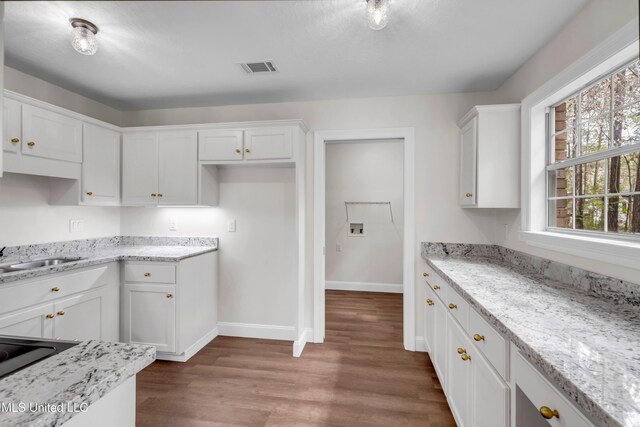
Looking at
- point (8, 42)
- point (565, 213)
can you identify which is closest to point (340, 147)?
point (565, 213)

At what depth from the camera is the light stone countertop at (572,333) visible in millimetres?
822

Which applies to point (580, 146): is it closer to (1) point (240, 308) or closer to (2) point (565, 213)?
(2) point (565, 213)

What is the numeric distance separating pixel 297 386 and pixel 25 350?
187 centimetres

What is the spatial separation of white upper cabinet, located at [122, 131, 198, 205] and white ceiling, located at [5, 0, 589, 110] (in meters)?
0.43

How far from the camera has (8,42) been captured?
209 centimetres

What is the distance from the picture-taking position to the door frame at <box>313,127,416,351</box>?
9.70 ft

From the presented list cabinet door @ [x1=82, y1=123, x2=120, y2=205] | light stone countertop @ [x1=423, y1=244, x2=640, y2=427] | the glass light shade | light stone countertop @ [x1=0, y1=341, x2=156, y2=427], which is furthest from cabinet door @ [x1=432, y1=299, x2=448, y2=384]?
cabinet door @ [x1=82, y1=123, x2=120, y2=205]

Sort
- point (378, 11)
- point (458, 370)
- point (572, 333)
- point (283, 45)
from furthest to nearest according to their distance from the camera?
point (283, 45)
point (458, 370)
point (378, 11)
point (572, 333)

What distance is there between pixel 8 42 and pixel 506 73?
3590 millimetres

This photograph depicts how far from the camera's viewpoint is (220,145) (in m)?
2.92

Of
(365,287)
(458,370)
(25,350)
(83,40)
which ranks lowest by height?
(365,287)

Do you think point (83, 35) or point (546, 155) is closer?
point (83, 35)

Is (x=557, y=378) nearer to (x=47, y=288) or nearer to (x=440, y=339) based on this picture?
(x=440, y=339)

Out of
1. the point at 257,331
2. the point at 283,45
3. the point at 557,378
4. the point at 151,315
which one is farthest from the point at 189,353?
the point at 557,378
